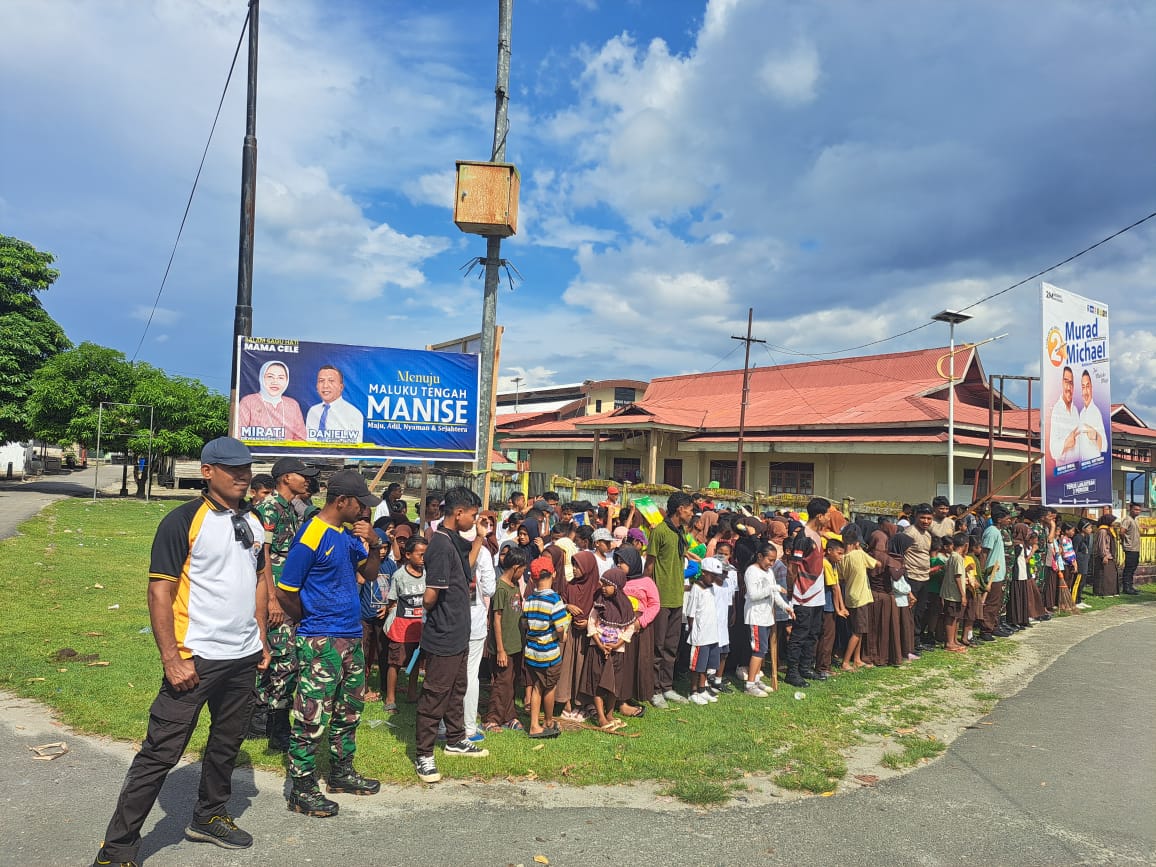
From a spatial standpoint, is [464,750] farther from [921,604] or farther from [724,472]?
[724,472]

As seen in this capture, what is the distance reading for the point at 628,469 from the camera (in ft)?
102

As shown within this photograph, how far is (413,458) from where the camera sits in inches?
380

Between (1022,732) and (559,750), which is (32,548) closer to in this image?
(559,750)

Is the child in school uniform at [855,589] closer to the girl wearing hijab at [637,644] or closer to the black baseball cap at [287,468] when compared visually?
the girl wearing hijab at [637,644]

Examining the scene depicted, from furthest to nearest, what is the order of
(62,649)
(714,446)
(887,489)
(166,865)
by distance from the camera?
1. (714,446)
2. (887,489)
3. (62,649)
4. (166,865)

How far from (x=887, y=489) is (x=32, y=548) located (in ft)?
69.2

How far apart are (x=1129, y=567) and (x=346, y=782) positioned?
1688 cm

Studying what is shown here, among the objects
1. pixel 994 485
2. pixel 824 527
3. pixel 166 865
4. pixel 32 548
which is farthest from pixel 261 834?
pixel 994 485

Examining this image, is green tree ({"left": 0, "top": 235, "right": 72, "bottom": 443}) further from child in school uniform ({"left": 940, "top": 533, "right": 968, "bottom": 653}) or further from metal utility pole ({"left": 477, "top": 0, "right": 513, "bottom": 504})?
child in school uniform ({"left": 940, "top": 533, "right": 968, "bottom": 653})

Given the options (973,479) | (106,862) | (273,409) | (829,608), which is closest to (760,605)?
(829,608)

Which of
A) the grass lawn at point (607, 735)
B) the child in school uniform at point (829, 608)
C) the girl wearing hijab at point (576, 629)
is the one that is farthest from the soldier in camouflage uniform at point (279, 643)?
the child in school uniform at point (829, 608)

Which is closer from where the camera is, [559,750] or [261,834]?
[261,834]

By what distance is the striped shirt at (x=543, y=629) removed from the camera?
5.44 m

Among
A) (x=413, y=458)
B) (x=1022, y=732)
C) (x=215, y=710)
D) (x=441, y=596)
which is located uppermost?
(x=413, y=458)
